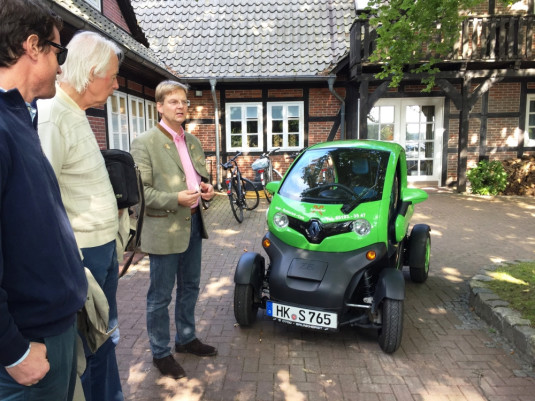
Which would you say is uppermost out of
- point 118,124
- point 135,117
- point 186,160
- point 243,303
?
point 135,117

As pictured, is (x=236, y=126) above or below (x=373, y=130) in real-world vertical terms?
above

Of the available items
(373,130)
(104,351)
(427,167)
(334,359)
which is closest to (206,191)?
(104,351)

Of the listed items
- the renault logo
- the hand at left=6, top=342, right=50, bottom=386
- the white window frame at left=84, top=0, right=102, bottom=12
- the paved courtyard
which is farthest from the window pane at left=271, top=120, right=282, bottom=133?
the hand at left=6, top=342, right=50, bottom=386

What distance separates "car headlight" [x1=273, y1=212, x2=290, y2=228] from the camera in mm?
3625

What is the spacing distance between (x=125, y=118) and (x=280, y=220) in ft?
21.0

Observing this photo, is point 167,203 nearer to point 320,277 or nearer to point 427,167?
point 320,277

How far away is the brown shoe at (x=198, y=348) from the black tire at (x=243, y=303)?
421mm

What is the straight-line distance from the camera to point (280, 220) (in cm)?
365

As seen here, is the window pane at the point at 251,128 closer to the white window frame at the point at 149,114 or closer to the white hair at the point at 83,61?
the white window frame at the point at 149,114

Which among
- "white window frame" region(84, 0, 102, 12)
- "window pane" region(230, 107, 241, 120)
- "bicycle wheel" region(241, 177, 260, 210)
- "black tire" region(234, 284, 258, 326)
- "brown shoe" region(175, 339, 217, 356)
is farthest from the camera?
"window pane" region(230, 107, 241, 120)

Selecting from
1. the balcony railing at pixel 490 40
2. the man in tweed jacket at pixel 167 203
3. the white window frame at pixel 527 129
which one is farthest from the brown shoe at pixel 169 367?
the white window frame at pixel 527 129

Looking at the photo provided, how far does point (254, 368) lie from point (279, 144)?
401 inches

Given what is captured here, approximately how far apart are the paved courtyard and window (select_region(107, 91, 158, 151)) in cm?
405

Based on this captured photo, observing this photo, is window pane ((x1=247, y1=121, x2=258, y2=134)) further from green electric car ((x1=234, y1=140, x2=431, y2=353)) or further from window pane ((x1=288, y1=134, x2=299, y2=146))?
green electric car ((x1=234, y1=140, x2=431, y2=353))
